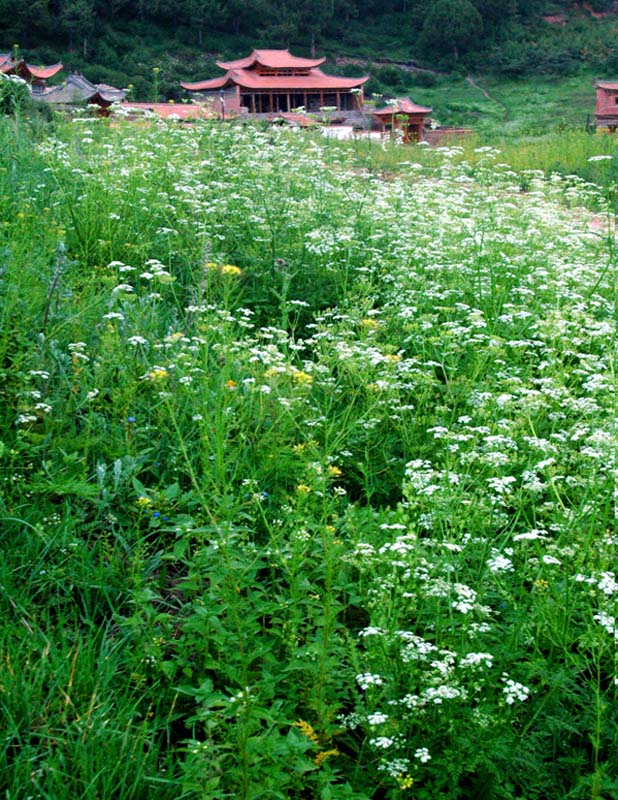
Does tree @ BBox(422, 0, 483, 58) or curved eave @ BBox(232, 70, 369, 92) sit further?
tree @ BBox(422, 0, 483, 58)

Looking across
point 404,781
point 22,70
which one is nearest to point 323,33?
point 22,70

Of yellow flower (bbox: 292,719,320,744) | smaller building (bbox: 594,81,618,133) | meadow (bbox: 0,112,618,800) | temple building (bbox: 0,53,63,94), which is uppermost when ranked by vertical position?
temple building (bbox: 0,53,63,94)

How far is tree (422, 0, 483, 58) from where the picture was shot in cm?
5506

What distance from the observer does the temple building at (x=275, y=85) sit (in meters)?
39.1

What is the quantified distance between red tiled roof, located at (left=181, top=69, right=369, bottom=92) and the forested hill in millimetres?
8465

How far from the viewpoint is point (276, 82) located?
3953 centimetres

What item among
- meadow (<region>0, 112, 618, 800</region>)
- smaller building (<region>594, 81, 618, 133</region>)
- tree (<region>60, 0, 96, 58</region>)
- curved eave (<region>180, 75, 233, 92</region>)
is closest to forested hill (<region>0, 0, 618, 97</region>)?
Answer: tree (<region>60, 0, 96, 58</region>)

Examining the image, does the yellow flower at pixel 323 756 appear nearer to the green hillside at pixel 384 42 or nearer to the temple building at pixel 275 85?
the temple building at pixel 275 85

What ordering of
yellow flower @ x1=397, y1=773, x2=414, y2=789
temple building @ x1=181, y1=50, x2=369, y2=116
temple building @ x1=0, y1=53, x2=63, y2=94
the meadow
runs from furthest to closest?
temple building @ x1=181, y1=50, x2=369, y2=116, temple building @ x1=0, y1=53, x2=63, y2=94, the meadow, yellow flower @ x1=397, y1=773, x2=414, y2=789

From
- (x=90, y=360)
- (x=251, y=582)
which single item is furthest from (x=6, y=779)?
(x=90, y=360)

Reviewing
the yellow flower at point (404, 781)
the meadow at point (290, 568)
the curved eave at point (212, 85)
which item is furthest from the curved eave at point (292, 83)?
the yellow flower at point (404, 781)

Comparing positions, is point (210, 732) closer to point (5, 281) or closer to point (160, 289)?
point (5, 281)

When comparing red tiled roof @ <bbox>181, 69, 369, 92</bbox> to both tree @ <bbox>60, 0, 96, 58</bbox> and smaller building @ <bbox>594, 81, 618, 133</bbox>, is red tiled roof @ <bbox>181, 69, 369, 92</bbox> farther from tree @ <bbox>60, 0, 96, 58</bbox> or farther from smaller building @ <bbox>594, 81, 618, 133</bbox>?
tree @ <bbox>60, 0, 96, 58</bbox>

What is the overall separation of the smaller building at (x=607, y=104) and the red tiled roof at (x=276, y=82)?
1107 centimetres
